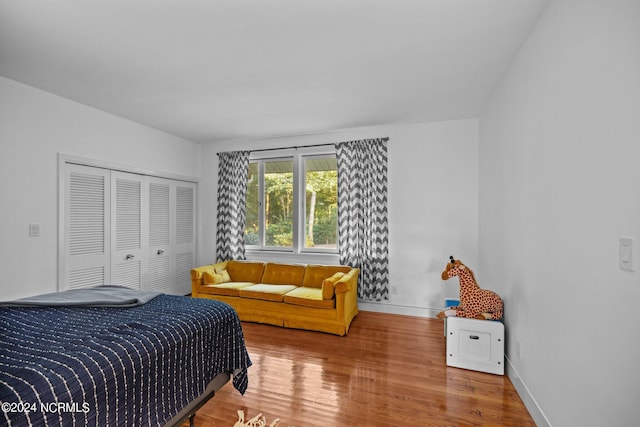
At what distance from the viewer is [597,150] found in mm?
1333

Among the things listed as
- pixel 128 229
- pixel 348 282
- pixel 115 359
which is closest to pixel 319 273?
pixel 348 282

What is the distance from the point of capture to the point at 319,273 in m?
4.11

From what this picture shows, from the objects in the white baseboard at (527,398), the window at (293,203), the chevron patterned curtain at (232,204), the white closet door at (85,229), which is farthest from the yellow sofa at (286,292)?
the white baseboard at (527,398)

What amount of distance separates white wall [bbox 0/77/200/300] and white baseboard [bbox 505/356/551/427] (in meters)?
4.43

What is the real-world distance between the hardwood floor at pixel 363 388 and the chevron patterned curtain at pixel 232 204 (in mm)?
1955

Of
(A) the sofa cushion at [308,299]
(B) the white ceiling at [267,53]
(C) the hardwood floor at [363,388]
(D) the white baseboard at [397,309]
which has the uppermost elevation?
(B) the white ceiling at [267,53]

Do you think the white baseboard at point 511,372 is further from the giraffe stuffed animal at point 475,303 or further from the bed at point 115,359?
the bed at point 115,359

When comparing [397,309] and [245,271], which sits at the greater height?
[245,271]

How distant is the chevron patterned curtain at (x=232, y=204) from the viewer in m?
4.90

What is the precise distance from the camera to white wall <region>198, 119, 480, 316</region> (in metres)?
3.91

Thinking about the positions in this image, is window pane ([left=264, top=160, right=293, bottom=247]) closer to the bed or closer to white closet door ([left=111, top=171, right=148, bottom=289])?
white closet door ([left=111, top=171, right=148, bottom=289])

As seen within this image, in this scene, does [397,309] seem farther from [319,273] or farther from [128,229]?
[128,229]

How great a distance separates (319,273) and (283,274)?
0.55m

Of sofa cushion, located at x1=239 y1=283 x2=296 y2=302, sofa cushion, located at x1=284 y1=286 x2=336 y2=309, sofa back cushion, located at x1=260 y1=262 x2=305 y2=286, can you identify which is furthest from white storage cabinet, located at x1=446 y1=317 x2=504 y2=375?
sofa back cushion, located at x1=260 y1=262 x2=305 y2=286
